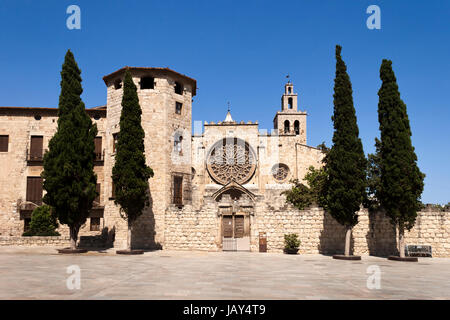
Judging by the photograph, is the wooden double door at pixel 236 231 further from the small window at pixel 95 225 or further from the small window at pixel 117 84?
the small window at pixel 117 84

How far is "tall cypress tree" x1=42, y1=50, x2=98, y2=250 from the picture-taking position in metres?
20.0

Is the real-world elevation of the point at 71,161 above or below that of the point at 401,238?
above

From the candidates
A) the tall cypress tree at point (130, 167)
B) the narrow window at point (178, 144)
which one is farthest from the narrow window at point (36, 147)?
the narrow window at point (178, 144)

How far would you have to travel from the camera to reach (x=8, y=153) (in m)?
27.7

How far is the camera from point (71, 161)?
2023cm

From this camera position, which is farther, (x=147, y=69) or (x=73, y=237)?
(x=147, y=69)

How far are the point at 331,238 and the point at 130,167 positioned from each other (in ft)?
38.9

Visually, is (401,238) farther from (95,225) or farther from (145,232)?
(95,225)

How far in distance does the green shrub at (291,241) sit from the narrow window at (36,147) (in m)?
19.8

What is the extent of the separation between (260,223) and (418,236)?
8.49m

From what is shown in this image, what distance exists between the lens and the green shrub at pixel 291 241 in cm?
2014

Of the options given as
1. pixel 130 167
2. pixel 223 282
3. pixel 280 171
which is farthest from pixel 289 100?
pixel 223 282
